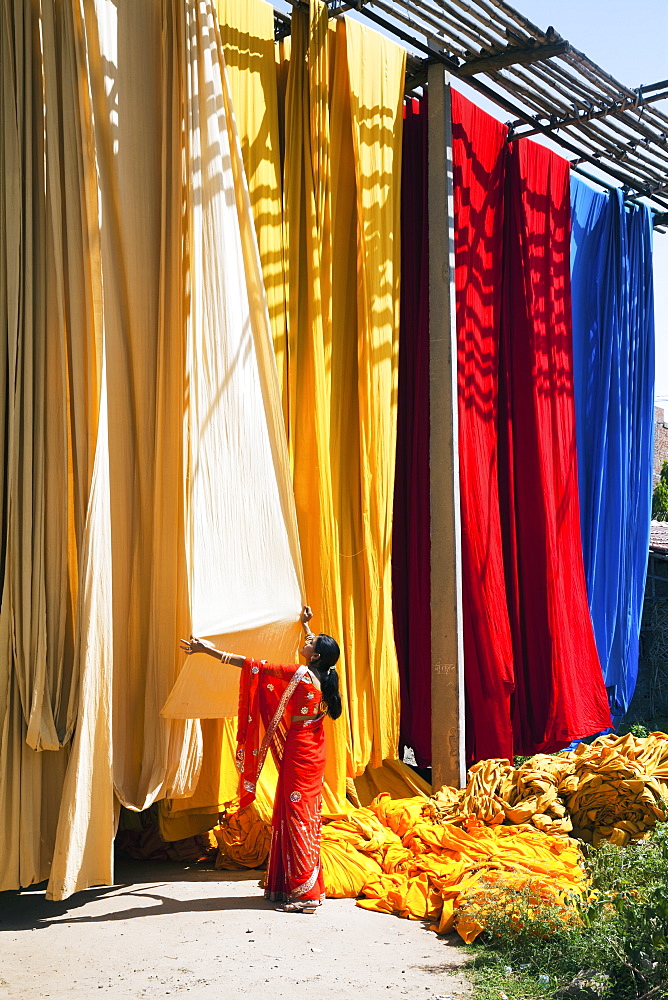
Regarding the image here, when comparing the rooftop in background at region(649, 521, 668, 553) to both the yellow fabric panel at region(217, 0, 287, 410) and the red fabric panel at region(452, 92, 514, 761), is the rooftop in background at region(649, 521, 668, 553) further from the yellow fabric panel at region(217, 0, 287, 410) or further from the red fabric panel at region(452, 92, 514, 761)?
the yellow fabric panel at region(217, 0, 287, 410)

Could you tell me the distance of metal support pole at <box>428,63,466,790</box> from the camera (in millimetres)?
6230

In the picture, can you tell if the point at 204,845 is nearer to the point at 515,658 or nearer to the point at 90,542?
the point at 90,542

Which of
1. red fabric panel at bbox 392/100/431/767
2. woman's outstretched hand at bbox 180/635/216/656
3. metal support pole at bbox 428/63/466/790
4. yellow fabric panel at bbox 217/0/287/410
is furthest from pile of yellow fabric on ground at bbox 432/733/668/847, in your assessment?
yellow fabric panel at bbox 217/0/287/410

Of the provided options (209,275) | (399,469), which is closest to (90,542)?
(209,275)

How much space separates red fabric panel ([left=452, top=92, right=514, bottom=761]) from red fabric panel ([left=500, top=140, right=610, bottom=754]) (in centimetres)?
20

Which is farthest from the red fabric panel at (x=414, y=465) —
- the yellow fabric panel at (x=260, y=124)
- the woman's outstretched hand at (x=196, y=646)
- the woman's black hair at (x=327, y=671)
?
the woman's outstretched hand at (x=196, y=646)

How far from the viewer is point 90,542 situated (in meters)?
4.54

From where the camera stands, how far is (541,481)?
7.12 m

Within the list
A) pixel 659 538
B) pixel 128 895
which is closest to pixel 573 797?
pixel 128 895

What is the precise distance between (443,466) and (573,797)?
2035mm

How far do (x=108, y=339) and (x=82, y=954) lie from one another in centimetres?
260

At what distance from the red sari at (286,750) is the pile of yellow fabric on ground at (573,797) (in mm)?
1278

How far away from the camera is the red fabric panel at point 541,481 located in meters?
7.00

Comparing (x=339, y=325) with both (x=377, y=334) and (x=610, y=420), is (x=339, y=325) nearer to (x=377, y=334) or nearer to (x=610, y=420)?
(x=377, y=334)
